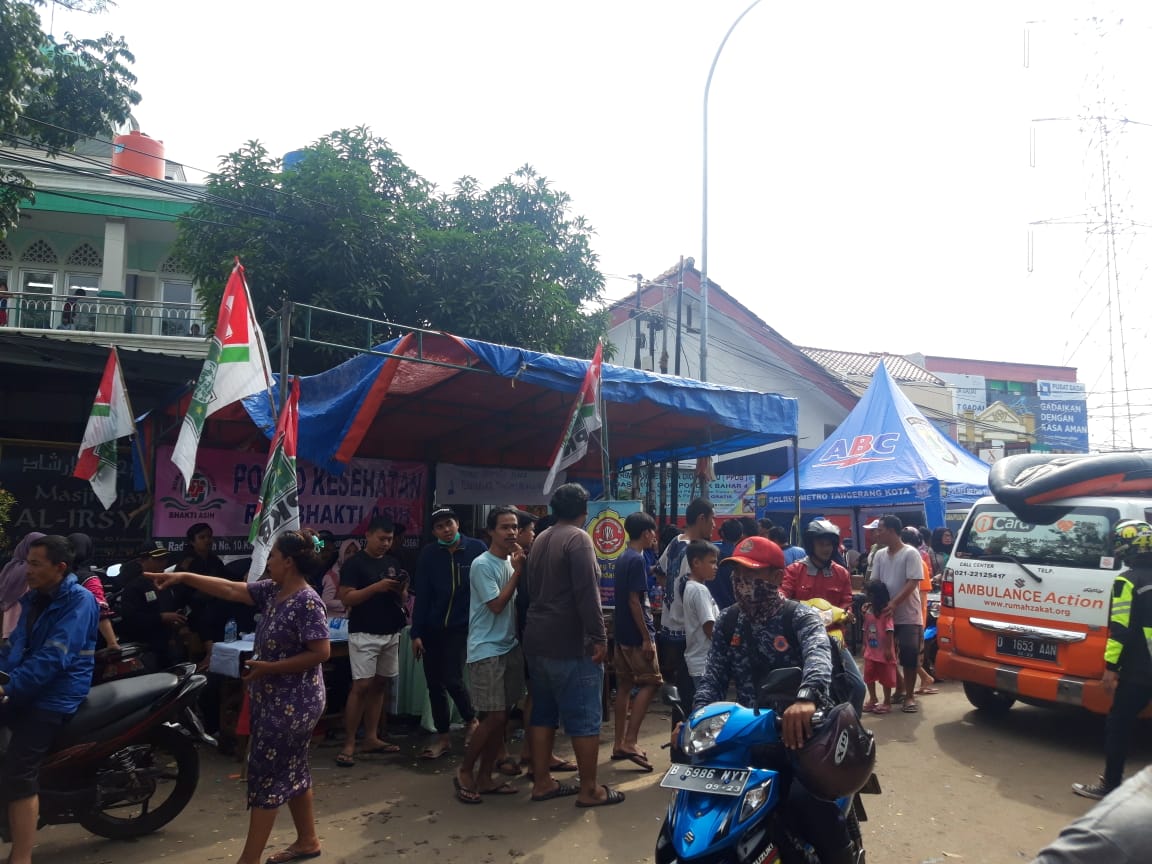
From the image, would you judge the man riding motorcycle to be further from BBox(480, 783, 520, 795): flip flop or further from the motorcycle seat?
the motorcycle seat

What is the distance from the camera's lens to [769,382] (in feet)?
78.0

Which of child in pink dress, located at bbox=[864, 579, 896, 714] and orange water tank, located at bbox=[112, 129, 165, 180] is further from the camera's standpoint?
orange water tank, located at bbox=[112, 129, 165, 180]

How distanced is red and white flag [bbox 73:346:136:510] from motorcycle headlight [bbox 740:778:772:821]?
620 centimetres

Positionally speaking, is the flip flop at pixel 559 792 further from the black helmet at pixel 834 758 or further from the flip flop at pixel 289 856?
the black helmet at pixel 834 758

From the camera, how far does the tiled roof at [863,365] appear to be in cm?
2945

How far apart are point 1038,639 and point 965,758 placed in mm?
1098

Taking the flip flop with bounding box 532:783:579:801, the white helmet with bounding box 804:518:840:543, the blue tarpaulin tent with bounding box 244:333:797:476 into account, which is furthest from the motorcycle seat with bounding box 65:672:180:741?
the white helmet with bounding box 804:518:840:543

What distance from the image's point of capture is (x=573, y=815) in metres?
4.81

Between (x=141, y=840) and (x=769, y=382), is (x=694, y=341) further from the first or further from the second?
(x=141, y=840)

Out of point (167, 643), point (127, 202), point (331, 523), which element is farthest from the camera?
point (127, 202)

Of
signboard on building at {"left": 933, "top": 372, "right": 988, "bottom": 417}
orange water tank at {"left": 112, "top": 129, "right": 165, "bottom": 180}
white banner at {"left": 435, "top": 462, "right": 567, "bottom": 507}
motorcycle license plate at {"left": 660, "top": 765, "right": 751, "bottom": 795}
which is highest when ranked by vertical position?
orange water tank at {"left": 112, "top": 129, "right": 165, "bottom": 180}

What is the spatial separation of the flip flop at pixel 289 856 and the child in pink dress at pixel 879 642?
16.8ft

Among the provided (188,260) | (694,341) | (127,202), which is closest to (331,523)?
(188,260)

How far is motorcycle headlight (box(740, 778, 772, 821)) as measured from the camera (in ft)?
9.05
